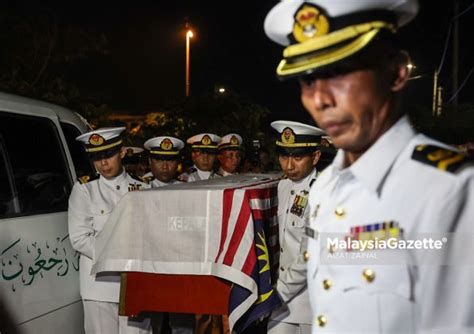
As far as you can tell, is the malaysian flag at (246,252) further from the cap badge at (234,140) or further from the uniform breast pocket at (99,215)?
the cap badge at (234,140)

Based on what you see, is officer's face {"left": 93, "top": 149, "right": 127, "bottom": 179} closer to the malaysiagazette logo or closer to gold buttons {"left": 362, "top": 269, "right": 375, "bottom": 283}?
the malaysiagazette logo

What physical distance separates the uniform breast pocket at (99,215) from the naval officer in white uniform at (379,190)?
2.67 metres

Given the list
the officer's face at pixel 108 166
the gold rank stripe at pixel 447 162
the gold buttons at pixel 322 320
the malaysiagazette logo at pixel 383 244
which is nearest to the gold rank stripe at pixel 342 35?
the gold rank stripe at pixel 447 162

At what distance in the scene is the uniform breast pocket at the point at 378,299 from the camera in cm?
127

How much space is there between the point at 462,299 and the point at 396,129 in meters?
0.46

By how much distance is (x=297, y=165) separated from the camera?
153 inches

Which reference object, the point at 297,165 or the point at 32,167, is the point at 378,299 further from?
the point at 32,167

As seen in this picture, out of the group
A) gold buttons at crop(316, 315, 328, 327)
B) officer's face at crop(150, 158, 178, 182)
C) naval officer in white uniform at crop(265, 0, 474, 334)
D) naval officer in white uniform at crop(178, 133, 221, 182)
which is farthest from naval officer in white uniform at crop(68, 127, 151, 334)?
naval officer in white uniform at crop(178, 133, 221, 182)

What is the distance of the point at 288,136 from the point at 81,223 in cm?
165

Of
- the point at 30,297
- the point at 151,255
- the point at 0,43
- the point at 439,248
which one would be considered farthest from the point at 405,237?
the point at 0,43

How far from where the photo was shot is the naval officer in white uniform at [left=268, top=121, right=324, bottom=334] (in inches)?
126

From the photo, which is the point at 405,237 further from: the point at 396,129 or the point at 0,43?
the point at 0,43

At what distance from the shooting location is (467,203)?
4.05 feet

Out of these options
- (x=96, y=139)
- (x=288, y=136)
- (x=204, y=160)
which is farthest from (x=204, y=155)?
(x=288, y=136)
